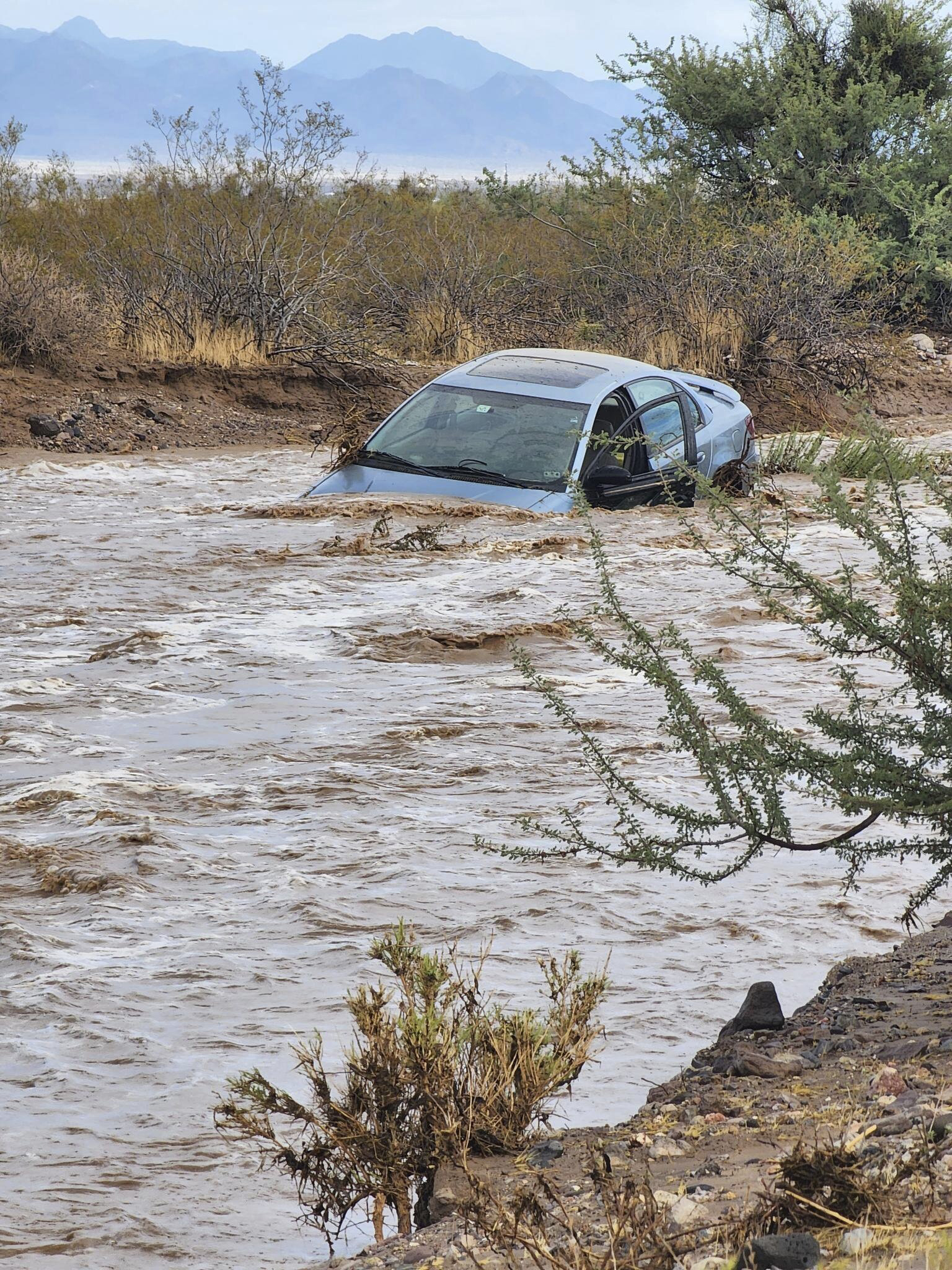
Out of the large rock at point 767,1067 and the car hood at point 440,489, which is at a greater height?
the car hood at point 440,489

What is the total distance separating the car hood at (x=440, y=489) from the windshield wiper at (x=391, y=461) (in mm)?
26

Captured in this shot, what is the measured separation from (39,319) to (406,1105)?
566 inches

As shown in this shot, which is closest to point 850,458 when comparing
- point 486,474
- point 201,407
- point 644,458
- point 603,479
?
point 644,458

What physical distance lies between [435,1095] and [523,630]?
5110mm

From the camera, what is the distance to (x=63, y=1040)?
11.9 ft

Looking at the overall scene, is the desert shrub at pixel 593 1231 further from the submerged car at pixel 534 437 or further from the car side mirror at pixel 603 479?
the car side mirror at pixel 603 479

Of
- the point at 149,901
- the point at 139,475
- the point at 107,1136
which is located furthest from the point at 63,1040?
the point at 139,475

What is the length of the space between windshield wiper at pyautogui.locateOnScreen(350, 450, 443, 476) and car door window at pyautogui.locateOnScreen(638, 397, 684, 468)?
1.37 meters

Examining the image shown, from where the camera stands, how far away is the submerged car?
29.6 ft

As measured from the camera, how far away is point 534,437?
9.22m

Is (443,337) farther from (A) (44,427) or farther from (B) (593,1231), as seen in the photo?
(B) (593,1231)

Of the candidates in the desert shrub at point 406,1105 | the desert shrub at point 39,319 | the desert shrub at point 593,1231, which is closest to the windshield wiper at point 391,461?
the desert shrub at point 406,1105

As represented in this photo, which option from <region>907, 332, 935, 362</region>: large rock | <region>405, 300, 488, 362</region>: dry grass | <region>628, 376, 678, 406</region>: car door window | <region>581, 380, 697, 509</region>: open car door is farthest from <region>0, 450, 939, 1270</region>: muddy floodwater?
<region>907, 332, 935, 362</region>: large rock

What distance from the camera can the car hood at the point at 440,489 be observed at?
8.95 meters
